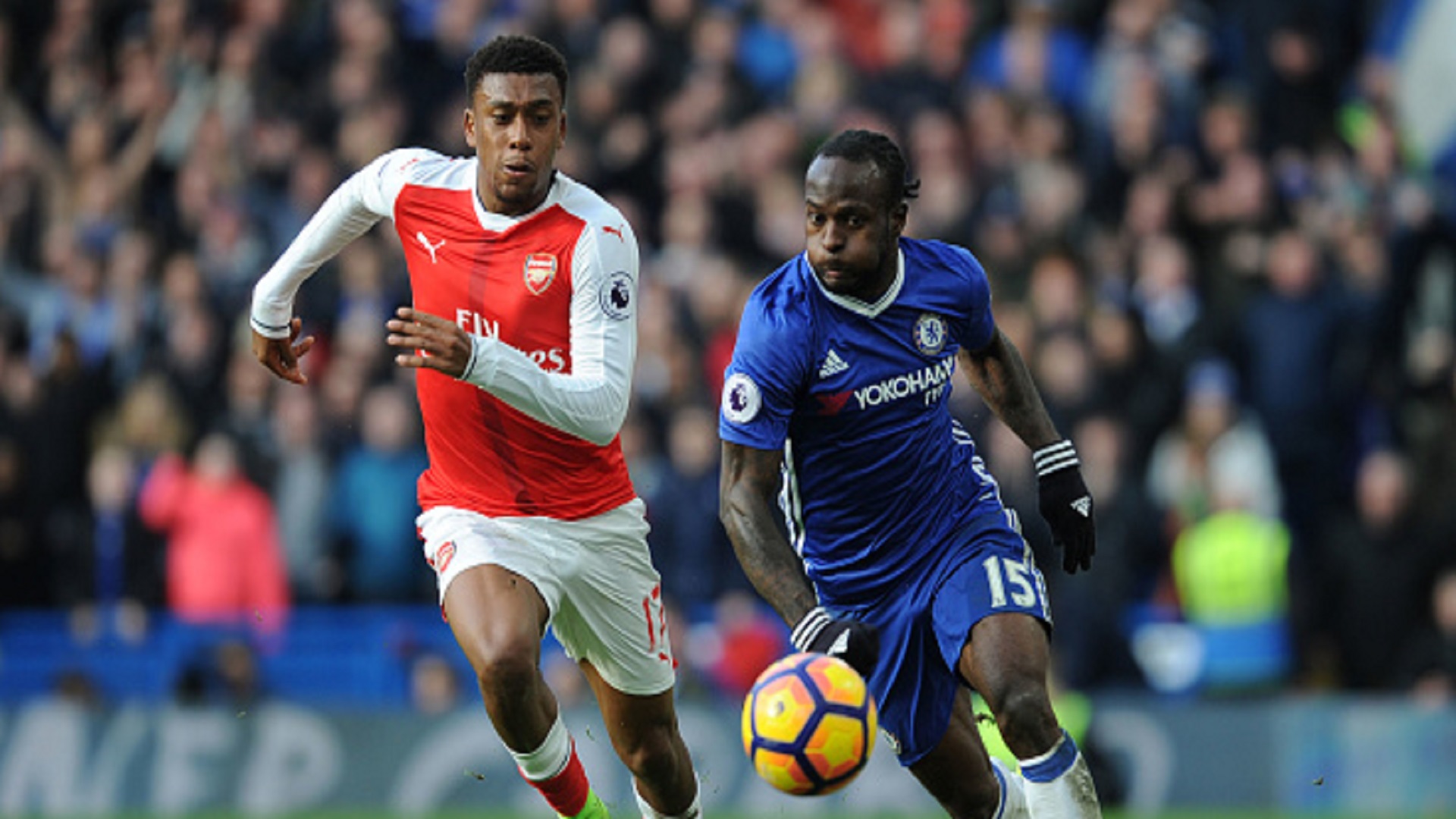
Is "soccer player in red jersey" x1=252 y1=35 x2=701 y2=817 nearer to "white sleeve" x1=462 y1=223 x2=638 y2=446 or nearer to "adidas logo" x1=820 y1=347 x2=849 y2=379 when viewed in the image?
"white sleeve" x1=462 y1=223 x2=638 y2=446

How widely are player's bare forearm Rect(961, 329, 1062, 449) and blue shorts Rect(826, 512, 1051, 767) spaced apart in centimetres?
36

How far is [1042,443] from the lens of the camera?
859cm

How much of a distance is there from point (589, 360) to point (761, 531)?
0.93 metres

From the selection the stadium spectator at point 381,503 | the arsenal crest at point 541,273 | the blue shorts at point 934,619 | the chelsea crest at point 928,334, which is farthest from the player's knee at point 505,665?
the stadium spectator at point 381,503

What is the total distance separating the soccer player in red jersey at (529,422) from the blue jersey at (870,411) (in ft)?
1.98

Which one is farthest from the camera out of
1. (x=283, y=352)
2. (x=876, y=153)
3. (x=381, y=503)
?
(x=381, y=503)

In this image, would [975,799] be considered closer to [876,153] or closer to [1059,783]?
[1059,783]

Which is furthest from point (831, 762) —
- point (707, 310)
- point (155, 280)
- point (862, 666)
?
point (155, 280)

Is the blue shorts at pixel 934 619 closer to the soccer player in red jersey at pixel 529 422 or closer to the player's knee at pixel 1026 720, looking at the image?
the player's knee at pixel 1026 720

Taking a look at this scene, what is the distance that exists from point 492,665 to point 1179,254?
26.8ft

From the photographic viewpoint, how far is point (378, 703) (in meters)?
14.7

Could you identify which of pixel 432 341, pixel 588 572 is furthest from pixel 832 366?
pixel 432 341

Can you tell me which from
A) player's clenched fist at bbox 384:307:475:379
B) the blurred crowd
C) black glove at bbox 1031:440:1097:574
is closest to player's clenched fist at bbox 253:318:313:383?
player's clenched fist at bbox 384:307:475:379

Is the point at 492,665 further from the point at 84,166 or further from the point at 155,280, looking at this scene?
the point at 84,166
